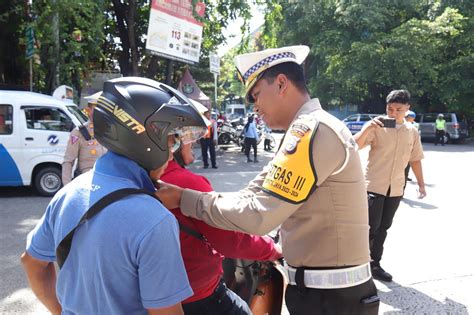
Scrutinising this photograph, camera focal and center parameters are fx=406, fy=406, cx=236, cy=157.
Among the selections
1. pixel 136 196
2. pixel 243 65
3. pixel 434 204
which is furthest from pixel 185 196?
pixel 434 204

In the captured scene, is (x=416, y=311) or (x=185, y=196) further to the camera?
(x=416, y=311)

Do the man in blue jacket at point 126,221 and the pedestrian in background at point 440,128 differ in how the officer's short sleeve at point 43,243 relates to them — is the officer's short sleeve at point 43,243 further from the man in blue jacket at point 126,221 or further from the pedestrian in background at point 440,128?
the pedestrian in background at point 440,128

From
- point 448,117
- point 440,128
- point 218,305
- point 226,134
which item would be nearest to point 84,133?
point 218,305

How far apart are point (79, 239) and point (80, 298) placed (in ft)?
0.60

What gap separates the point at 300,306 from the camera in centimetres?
178

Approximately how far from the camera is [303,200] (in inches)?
59.7

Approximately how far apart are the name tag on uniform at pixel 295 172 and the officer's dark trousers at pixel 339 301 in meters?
0.48

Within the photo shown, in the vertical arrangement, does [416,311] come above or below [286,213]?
below

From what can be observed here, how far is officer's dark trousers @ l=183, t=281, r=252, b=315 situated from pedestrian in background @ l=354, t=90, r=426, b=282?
100 inches

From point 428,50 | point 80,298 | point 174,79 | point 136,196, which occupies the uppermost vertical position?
point 428,50

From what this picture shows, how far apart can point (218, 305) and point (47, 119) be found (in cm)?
726

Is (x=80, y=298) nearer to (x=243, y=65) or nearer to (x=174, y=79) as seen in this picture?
(x=243, y=65)

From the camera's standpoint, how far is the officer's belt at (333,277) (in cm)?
170

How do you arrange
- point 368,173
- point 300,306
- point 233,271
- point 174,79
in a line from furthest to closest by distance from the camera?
point 174,79 → point 368,173 → point 233,271 → point 300,306
